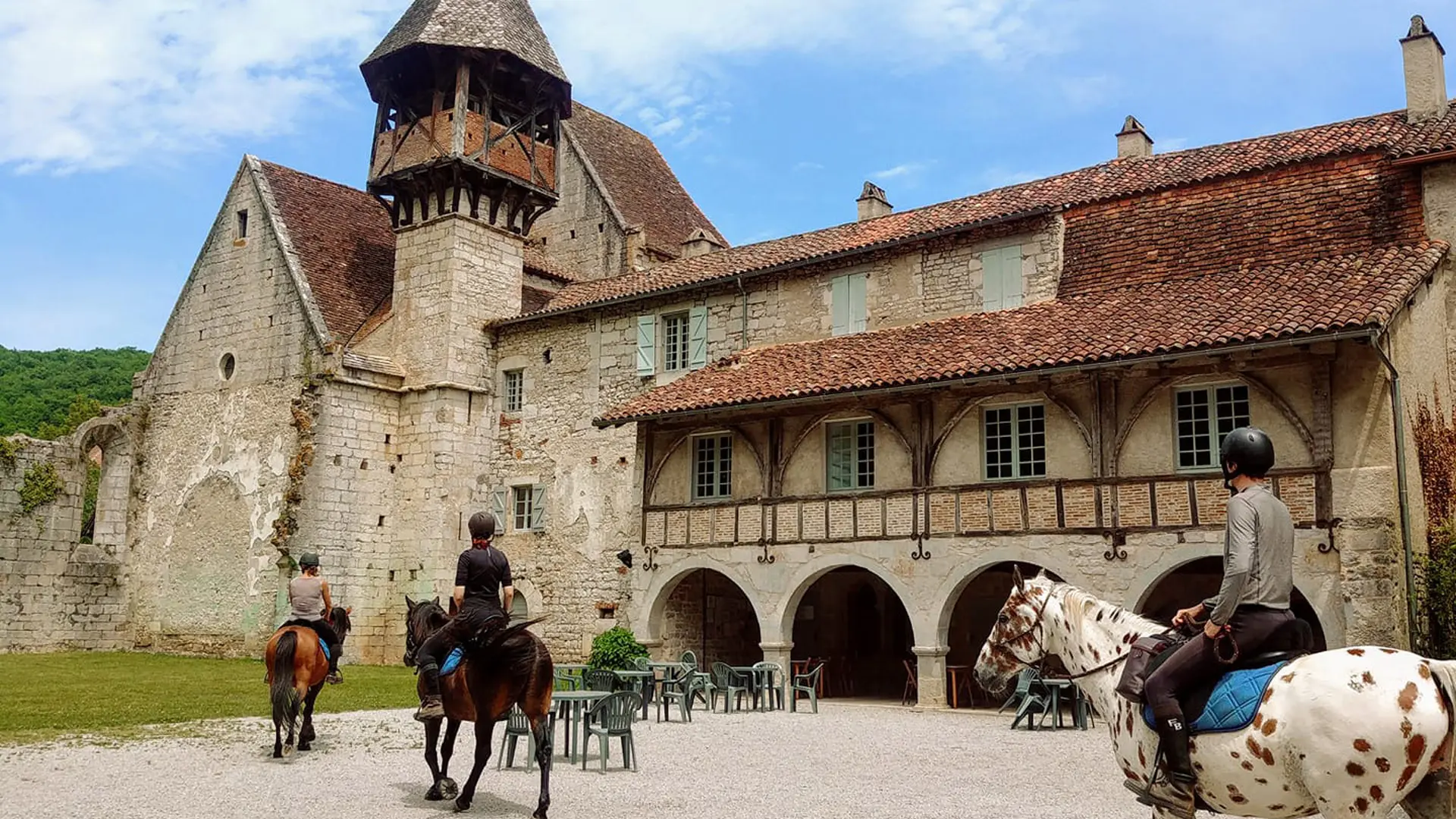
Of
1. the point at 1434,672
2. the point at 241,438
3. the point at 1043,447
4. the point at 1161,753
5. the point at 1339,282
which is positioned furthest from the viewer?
the point at 241,438

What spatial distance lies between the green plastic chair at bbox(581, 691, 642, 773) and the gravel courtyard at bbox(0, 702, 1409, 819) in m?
0.22

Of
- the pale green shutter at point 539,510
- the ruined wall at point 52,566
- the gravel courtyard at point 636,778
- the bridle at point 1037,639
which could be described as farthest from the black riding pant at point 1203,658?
the ruined wall at point 52,566

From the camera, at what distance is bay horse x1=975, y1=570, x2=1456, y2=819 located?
4902 mm

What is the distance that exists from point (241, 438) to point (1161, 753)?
23757 mm

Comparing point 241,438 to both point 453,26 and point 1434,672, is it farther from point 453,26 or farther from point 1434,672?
point 1434,672

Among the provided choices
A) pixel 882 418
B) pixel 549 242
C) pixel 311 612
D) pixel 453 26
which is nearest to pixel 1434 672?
pixel 311 612

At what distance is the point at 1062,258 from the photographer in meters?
19.0

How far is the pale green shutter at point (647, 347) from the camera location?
2325cm

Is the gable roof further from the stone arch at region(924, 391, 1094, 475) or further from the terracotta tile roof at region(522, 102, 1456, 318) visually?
the stone arch at region(924, 391, 1094, 475)

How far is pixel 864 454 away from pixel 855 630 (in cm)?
497

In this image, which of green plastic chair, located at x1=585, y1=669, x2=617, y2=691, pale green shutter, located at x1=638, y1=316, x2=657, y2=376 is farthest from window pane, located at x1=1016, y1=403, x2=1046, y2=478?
pale green shutter, located at x1=638, y1=316, x2=657, y2=376

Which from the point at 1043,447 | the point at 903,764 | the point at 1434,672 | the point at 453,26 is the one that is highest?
the point at 453,26

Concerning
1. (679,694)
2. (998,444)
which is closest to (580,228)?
(998,444)

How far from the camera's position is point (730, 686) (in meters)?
16.3
